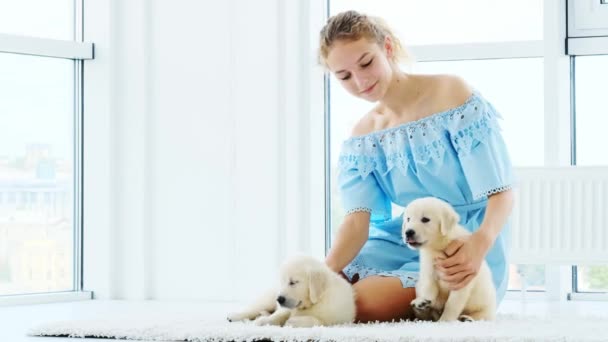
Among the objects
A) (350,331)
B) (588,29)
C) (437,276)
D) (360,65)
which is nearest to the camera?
(350,331)

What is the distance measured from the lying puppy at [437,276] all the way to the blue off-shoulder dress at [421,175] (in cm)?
9

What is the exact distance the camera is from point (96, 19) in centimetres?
415

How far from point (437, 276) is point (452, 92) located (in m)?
0.48

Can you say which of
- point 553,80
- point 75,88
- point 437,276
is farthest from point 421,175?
point 75,88

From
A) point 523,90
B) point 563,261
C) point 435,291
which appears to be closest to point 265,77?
point 523,90

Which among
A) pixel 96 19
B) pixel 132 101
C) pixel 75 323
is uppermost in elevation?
pixel 96 19

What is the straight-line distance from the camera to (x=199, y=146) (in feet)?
13.4

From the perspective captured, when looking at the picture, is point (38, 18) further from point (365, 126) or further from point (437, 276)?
point (437, 276)

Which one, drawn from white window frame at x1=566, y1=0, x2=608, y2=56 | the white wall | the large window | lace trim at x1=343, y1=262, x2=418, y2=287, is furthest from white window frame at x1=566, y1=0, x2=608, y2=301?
lace trim at x1=343, y1=262, x2=418, y2=287

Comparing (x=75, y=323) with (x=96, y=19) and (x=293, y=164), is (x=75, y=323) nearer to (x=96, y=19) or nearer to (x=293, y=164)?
(x=293, y=164)

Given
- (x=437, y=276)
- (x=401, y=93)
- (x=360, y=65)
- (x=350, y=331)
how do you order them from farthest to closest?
(x=401, y=93)
(x=360, y=65)
(x=437, y=276)
(x=350, y=331)

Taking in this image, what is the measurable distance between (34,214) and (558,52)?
228cm

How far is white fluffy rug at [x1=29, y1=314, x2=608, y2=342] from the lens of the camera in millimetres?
1992

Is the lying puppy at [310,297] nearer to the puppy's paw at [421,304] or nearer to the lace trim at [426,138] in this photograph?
the puppy's paw at [421,304]
